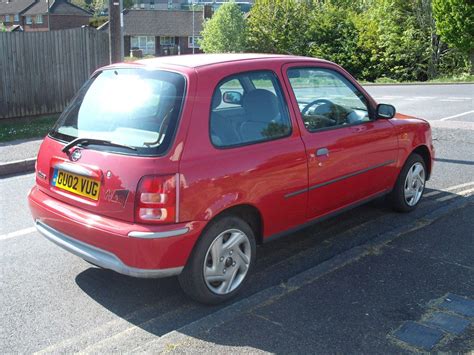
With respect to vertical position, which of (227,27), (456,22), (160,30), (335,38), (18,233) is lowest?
(18,233)

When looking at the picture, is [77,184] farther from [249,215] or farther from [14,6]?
[14,6]

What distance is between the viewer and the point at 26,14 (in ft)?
288

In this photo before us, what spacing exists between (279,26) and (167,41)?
4559 centimetres

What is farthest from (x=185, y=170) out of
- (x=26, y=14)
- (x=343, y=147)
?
(x=26, y=14)

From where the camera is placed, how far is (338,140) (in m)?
4.75

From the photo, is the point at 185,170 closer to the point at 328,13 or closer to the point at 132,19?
the point at 328,13

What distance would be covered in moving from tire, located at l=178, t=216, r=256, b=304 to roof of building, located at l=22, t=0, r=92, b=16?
85486 mm

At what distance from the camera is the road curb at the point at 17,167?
8164 mm

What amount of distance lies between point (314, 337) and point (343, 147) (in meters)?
1.92

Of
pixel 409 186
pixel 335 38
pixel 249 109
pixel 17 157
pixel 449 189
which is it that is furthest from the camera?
pixel 335 38

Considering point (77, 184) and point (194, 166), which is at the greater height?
point (194, 166)

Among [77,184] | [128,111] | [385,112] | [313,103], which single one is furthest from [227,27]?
[77,184]

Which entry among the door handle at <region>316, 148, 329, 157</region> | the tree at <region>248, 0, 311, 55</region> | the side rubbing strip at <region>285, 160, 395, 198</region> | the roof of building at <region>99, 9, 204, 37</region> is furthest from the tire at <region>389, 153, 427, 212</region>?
the roof of building at <region>99, 9, 204, 37</region>

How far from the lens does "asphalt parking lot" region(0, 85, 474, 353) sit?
3.40 meters
